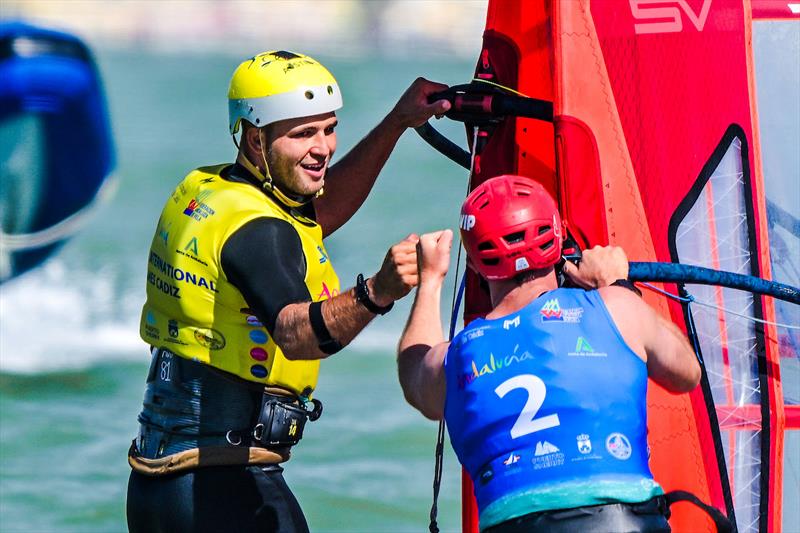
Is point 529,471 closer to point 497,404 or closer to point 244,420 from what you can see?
point 497,404

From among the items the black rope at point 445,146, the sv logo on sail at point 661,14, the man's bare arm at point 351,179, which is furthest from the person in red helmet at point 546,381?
the man's bare arm at point 351,179

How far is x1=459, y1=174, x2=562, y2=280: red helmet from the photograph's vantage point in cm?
283

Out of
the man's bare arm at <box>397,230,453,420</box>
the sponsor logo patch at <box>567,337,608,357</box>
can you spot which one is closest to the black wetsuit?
the man's bare arm at <box>397,230,453,420</box>

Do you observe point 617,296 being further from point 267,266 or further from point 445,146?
point 445,146

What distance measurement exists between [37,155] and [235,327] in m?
11.6

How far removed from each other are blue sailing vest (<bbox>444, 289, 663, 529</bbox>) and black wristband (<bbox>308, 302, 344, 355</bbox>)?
363 mm

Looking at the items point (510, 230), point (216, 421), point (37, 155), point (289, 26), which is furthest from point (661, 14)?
point (289, 26)

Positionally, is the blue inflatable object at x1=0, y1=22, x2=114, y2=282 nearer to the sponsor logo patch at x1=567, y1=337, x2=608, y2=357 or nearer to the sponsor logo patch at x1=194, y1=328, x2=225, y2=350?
the sponsor logo patch at x1=194, y1=328, x2=225, y2=350

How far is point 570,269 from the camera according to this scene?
10.1 ft

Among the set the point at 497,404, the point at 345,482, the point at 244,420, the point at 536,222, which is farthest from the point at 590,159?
the point at 345,482

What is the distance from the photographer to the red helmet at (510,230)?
2.83 meters

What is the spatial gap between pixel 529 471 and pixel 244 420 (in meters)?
0.95

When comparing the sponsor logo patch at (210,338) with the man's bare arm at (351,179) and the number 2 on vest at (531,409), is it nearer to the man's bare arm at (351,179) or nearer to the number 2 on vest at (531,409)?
the man's bare arm at (351,179)

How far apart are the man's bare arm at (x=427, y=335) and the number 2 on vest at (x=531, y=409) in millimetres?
239
